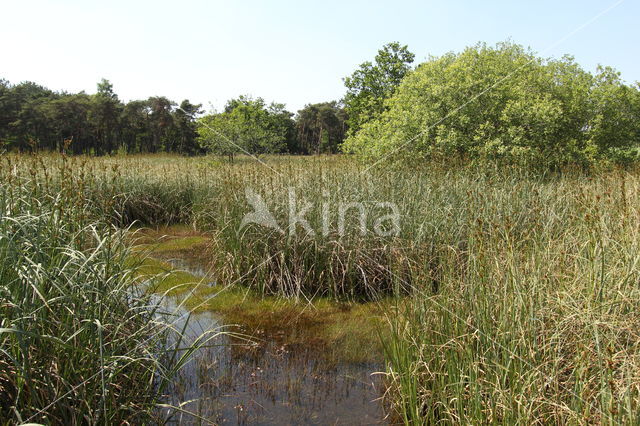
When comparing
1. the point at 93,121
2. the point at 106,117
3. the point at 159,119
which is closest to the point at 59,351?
the point at 93,121

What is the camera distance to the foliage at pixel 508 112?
8.23 metres

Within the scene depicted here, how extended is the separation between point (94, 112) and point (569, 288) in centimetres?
2807

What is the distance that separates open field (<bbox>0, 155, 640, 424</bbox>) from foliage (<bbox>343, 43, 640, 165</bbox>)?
98.2 inches

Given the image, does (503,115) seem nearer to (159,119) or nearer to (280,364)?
(280,364)

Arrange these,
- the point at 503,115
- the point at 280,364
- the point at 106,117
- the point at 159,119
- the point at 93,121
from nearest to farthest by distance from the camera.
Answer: the point at 280,364, the point at 503,115, the point at 93,121, the point at 106,117, the point at 159,119

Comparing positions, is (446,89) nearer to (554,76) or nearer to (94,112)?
(554,76)

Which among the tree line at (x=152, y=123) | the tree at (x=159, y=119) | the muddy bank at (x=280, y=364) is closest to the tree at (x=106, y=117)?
the tree line at (x=152, y=123)

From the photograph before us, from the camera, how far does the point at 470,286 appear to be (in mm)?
2510

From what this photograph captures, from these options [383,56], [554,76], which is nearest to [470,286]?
[554,76]

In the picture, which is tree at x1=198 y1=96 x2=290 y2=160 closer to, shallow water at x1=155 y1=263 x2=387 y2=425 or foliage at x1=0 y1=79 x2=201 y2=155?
foliage at x1=0 y1=79 x2=201 y2=155

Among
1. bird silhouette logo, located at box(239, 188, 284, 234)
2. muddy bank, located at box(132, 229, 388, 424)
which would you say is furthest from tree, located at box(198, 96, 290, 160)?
muddy bank, located at box(132, 229, 388, 424)

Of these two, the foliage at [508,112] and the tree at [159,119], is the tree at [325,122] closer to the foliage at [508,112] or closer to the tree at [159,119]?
the foliage at [508,112]

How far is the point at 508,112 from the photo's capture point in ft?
27.2

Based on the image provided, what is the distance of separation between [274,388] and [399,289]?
109cm
